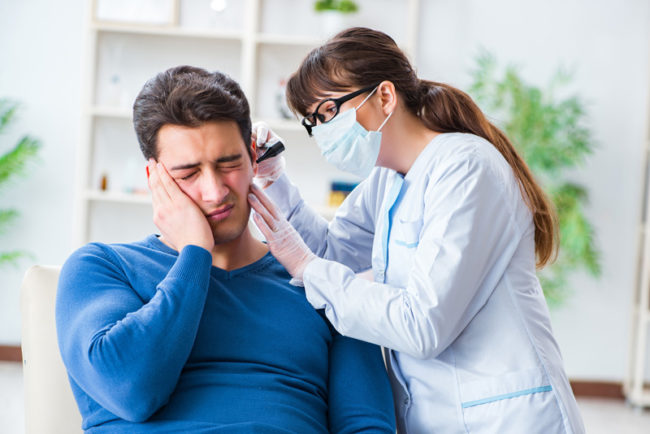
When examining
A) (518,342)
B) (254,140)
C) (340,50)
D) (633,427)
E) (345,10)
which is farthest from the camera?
(345,10)

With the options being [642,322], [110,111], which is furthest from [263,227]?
[642,322]

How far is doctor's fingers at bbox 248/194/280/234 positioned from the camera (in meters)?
1.48

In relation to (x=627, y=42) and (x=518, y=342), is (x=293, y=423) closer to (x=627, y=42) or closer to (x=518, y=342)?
(x=518, y=342)

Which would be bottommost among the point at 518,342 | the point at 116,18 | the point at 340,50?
the point at 518,342

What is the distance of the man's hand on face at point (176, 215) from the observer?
1284 mm

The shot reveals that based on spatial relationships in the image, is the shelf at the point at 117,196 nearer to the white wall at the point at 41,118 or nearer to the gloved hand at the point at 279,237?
the white wall at the point at 41,118

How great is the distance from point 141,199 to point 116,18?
0.99 meters

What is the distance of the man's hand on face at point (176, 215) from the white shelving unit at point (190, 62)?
2.49 m

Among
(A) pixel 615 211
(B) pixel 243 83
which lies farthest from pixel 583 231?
(B) pixel 243 83

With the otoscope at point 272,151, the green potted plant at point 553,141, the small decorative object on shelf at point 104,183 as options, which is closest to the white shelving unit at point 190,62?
→ the small decorative object on shelf at point 104,183

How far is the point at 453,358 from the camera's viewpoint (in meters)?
1.34

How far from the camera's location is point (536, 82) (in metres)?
3.94

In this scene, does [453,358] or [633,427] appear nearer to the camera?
[453,358]

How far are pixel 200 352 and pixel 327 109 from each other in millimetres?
604
